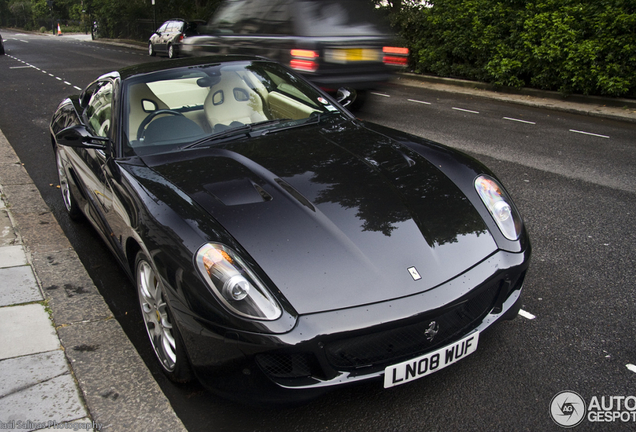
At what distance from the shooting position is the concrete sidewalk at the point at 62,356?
2385mm

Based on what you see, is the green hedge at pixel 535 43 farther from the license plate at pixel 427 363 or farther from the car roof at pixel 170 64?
the license plate at pixel 427 363

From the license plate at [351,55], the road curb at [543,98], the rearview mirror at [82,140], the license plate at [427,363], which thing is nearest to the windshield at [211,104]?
the rearview mirror at [82,140]

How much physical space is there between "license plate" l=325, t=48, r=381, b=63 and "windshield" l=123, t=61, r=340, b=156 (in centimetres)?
419

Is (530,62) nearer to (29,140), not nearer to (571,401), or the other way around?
(29,140)

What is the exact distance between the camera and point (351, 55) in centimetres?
831

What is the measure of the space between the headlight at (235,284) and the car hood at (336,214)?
0.08 meters

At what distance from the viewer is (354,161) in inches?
123

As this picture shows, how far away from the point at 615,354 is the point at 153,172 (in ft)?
8.55

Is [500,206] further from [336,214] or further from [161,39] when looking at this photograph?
[161,39]

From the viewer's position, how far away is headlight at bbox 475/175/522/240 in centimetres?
277

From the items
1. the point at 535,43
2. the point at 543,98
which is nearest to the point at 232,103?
the point at 543,98

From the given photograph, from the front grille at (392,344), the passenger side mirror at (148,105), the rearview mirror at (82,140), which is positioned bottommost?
the front grille at (392,344)

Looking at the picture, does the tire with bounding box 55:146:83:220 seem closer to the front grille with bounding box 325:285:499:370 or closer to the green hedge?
the front grille with bounding box 325:285:499:370

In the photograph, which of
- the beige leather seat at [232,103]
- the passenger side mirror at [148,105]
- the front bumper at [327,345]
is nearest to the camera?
the front bumper at [327,345]
